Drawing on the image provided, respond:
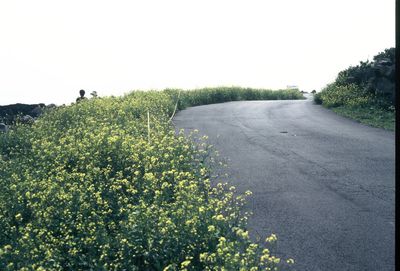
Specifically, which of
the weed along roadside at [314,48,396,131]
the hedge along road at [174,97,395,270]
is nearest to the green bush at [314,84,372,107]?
the weed along roadside at [314,48,396,131]

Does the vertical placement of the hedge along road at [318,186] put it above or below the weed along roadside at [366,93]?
below

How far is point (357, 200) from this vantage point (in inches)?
317

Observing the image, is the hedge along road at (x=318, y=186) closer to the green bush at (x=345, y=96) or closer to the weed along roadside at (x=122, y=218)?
the weed along roadside at (x=122, y=218)

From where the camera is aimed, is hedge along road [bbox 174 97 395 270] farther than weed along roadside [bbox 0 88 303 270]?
Yes

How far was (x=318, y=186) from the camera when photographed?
891cm

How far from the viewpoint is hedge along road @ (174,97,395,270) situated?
611 cm

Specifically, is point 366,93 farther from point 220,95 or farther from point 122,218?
point 122,218

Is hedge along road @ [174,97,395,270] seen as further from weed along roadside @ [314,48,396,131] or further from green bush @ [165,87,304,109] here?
green bush @ [165,87,304,109]

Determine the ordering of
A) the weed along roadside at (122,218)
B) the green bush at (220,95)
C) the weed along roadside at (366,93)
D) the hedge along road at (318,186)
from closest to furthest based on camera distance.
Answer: the weed along roadside at (122,218), the hedge along road at (318,186), the weed along roadside at (366,93), the green bush at (220,95)

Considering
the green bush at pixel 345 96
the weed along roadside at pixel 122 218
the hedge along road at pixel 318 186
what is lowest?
the hedge along road at pixel 318 186

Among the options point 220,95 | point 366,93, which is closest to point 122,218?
point 366,93

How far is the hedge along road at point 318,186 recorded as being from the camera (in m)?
6.11

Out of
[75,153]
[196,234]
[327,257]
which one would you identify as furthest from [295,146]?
[196,234]

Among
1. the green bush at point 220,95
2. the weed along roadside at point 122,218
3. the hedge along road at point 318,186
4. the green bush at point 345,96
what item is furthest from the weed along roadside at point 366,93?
the weed along roadside at point 122,218
